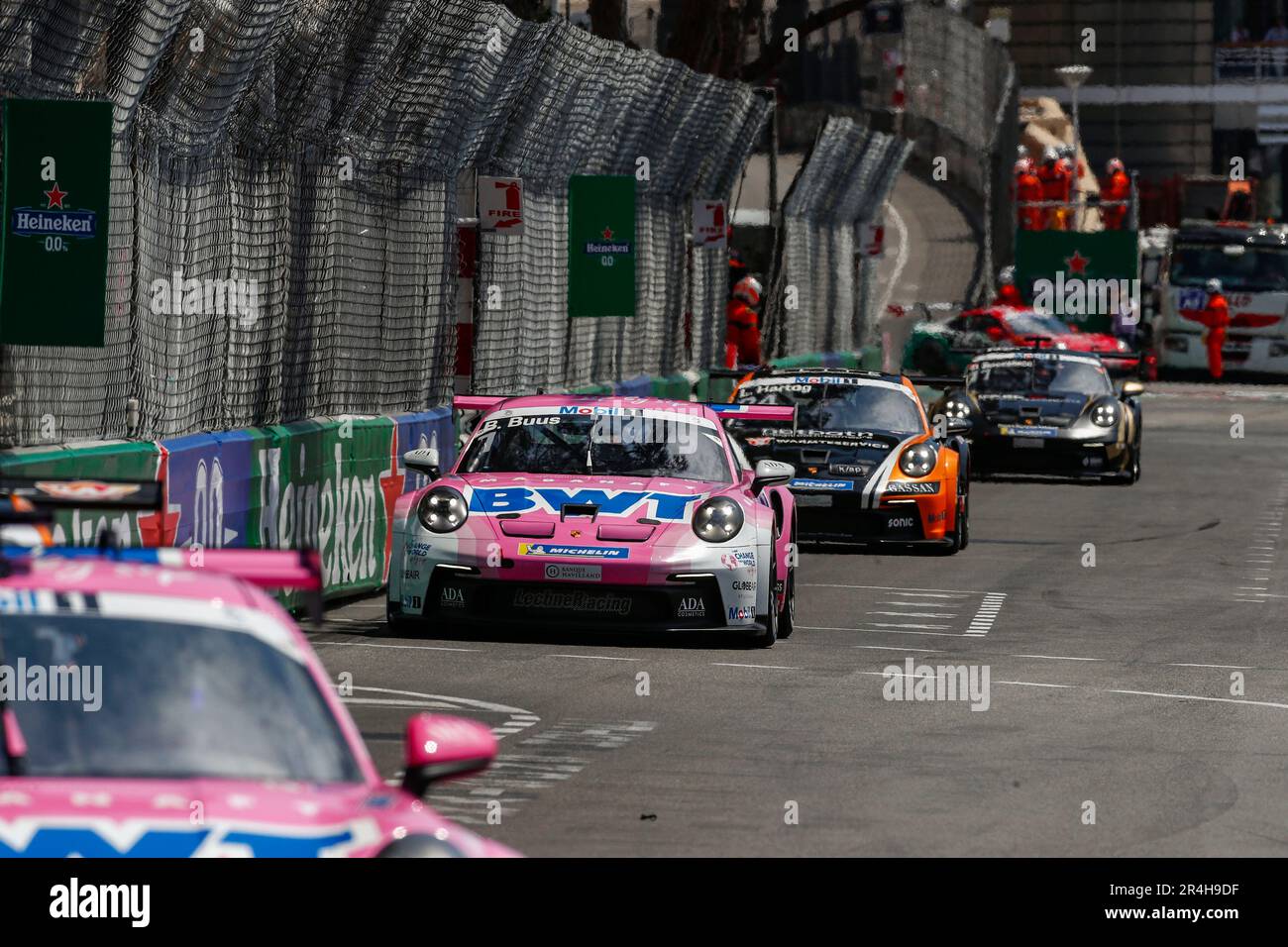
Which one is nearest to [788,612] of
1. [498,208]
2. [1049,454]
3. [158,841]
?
[498,208]

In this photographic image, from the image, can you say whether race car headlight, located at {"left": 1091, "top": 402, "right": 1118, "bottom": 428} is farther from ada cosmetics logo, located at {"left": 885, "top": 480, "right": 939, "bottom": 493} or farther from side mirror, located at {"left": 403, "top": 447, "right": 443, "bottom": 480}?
side mirror, located at {"left": 403, "top": 447, "right": 443, "bottom": 480}

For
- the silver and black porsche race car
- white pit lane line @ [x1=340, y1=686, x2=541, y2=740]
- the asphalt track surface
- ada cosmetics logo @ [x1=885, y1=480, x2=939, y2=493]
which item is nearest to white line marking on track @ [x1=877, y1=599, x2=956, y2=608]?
the asphalt track surface

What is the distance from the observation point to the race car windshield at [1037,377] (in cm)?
2573

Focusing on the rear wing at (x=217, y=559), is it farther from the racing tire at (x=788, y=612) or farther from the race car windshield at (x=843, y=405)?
the race car windshield at (x=843, y=405)

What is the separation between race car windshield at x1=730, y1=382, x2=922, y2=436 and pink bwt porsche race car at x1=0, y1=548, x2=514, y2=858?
44.2 ft

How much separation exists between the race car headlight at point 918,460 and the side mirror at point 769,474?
4.91 metres

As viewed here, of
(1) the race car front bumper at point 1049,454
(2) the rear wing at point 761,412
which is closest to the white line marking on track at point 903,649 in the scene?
(2) the rear wing at point 761,412

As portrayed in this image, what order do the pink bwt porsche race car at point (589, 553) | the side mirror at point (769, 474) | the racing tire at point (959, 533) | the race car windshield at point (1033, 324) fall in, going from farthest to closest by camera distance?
1. the race car windshield at point (1033, 324)
2. the racing tire at point (959, 533)
3. the side mirror at point (769, 474)
4. the pink bwt porsche race car at point (589, 553)

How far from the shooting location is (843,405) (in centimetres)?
1914

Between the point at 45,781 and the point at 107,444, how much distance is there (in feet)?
22.4

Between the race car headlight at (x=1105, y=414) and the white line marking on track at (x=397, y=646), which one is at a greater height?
the race car headlight at (x=1105, y=414)

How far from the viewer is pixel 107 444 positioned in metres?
11.6

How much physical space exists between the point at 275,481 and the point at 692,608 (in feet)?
7.45

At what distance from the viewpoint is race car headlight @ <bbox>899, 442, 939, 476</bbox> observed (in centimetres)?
1823
